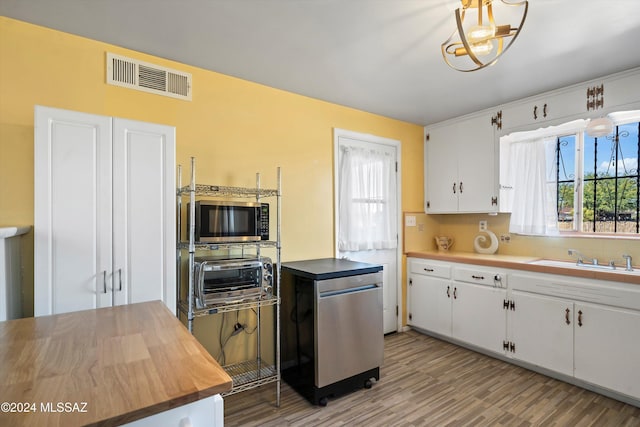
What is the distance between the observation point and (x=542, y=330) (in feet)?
8.61

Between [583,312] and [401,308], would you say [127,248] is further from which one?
[583,312]

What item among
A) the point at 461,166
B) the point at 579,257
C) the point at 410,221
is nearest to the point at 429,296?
the point at 410,221

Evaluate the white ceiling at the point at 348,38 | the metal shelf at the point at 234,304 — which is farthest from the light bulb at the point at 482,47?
the metal shelf at the point at 234,304

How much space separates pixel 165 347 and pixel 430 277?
305cm

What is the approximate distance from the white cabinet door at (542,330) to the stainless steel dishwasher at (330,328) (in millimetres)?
1263

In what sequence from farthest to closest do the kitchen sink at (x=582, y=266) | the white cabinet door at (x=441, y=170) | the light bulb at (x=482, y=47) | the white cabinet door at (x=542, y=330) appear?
the white cabinet door at (x=441, y=170) < the white cabinet door at (x=542, y=330) < the kitchen sink at (x=582, y=266) < the light bulb at (x=482, y=47)

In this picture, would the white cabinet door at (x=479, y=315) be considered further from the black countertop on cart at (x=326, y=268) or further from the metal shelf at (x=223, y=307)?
the metal shelf at (x=223, y=307)

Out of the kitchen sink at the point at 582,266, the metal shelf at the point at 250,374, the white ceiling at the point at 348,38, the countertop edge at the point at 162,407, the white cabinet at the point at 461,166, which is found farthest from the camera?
the white cabinet at the point at 461,166

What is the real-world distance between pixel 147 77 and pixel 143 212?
1.04m

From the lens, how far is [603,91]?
253cm

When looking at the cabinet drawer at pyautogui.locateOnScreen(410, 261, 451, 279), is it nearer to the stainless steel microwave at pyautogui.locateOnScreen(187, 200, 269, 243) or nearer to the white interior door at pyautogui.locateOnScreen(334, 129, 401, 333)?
the white interior door at pyautogui.locateOnScreen(334, 129, 401, 333)

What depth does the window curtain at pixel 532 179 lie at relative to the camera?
124 inches

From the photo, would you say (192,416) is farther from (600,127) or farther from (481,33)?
(600,127)

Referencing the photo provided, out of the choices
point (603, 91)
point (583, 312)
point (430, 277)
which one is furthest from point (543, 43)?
point (430, 277)
